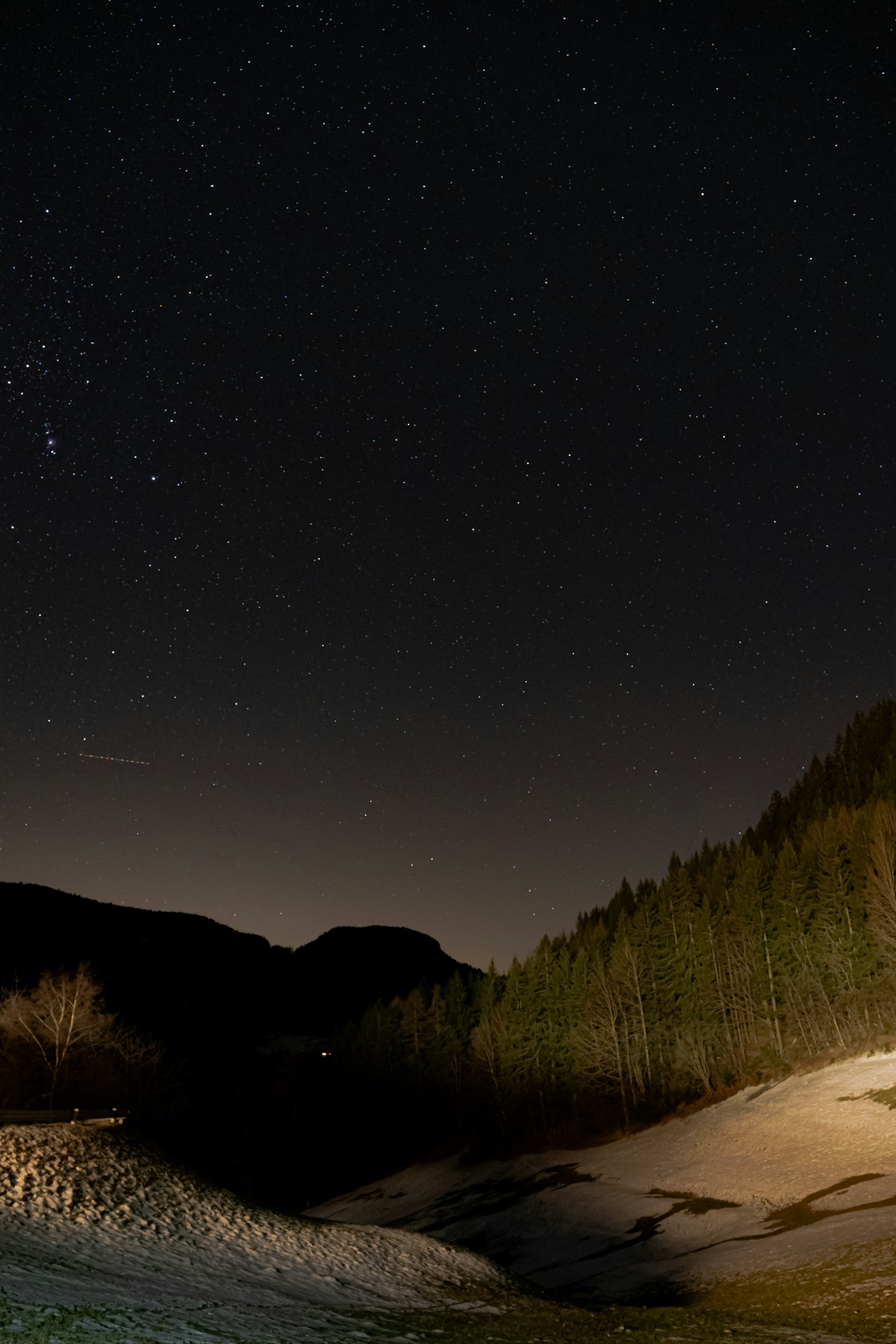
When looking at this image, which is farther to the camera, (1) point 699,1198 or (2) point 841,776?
(2) point 841,776

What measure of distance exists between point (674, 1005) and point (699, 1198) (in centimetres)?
3196

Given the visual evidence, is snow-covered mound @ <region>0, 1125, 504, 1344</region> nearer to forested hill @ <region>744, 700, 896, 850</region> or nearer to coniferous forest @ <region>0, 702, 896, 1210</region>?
coniferous forest @ <region>0, 702, 896, 1210</region>

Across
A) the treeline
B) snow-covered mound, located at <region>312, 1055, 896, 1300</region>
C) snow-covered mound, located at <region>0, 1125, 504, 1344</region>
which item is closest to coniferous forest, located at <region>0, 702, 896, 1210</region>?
the treeline

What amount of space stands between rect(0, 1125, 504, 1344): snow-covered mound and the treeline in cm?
4316

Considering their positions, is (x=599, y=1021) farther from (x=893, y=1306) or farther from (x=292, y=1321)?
(x=292, y=1321)

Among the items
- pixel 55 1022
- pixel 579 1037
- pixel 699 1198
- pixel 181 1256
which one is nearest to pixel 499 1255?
pixel 699 1198

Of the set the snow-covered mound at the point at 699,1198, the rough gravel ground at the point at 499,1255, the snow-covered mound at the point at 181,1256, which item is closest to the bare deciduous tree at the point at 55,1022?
the snow-covered mound at the point at 699,1198

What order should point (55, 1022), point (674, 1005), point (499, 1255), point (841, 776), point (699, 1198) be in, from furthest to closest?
point (841, 776) → point (674, 1005) → point (55, 1022) → point (499, 1255) → point (699, 1198)

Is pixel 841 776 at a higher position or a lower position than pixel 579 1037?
higher

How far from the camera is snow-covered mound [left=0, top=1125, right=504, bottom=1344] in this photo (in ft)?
55.2

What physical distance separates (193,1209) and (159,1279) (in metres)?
7.84

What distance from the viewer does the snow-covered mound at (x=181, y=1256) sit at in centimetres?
1683

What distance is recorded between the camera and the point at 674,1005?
73.4 m

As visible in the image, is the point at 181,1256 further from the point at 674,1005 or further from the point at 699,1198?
the point at 674,1005
